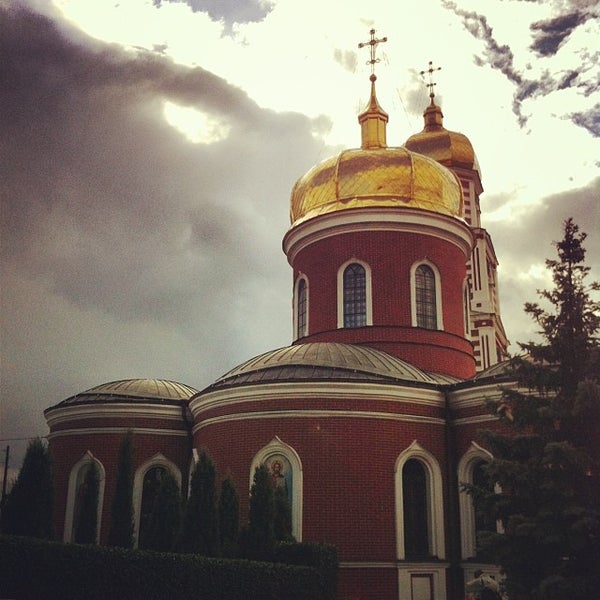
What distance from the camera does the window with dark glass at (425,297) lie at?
920 inches

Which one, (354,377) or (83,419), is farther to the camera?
(83,419)

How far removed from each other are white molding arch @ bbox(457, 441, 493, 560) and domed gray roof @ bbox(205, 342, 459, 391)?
1.89m

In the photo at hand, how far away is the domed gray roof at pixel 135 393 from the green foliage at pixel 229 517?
23.5 ft

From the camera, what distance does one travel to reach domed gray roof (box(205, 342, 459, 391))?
62.3 feet

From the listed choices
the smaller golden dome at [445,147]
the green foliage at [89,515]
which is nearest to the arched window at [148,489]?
the green foliage at [89,515]

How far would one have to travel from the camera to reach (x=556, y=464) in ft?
43.4

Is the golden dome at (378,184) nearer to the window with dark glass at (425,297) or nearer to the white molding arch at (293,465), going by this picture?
the window with dark glass at (425,297)

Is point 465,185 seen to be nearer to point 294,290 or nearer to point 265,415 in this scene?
point 294,290

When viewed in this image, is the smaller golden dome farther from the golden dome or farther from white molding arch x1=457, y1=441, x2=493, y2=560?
white molding arch x1=457, y1=441, x2=493, y2=560

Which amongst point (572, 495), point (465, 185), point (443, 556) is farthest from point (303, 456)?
point (465, 185)

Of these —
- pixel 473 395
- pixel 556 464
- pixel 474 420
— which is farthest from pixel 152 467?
pixel 556 464

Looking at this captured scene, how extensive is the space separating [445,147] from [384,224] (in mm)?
14902

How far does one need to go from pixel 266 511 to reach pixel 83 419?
28.7 feet

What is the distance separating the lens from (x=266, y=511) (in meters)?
15.5
